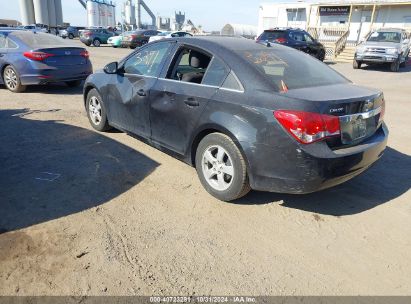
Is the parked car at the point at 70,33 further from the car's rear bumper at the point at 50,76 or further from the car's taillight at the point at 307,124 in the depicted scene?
the car's taillight at the point at 307,124

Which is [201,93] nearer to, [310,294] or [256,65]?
[256,65]

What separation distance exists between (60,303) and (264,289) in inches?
56.5

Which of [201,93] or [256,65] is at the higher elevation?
[256,65]

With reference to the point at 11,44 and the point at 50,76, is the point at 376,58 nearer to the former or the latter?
the point at 50,76

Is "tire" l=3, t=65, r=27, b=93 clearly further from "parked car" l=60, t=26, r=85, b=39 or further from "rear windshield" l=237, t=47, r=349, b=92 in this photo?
"parked car" l=60, t=26, r=85, b=39

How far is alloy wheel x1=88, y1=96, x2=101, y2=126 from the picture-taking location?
5.70 m

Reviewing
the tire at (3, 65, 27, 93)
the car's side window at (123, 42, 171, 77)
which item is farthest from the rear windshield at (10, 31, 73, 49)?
the car's side window at (123, 42, 171, 77)

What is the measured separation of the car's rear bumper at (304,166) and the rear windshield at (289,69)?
644 millimetres

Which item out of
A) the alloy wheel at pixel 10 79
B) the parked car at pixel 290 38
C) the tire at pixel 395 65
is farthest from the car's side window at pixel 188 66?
the tire at pixel 395 65

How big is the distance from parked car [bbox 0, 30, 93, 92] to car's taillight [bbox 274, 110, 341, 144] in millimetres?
6996

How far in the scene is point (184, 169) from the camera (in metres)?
4.58

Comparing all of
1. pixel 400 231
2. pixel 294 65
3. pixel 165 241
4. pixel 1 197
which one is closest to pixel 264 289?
pixel 165 241

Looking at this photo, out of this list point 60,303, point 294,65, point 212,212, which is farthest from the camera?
point 294,65

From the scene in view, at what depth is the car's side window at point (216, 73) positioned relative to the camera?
365 cm
